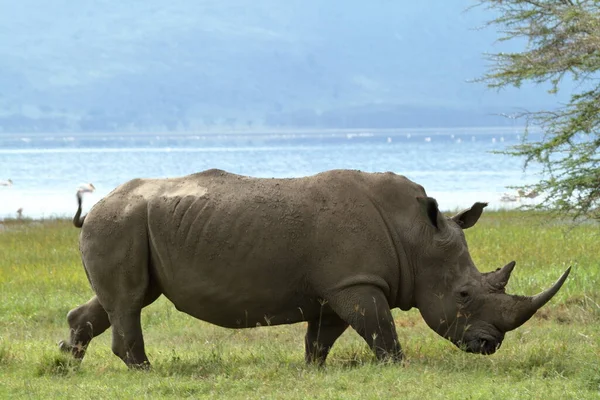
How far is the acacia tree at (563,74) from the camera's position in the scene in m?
14.0

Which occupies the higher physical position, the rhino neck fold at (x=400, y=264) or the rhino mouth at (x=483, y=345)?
the rhino neck fold at (x=400, y=264)

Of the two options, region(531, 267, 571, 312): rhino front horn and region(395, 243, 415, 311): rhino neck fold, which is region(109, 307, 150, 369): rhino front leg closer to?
region(395, 243, 415, 311): rhino neck fold

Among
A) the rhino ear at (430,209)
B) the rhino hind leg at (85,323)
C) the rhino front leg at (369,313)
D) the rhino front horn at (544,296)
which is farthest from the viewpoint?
the rhino hind leg at (85,323)

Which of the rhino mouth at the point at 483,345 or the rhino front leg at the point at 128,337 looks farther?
the rhino front leg at the point at 128,337

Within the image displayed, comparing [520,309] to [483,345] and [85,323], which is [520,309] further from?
[85,323]

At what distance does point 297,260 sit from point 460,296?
131 centimetres

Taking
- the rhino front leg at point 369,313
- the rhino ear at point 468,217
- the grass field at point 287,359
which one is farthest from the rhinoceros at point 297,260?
the grass field at point 287,359

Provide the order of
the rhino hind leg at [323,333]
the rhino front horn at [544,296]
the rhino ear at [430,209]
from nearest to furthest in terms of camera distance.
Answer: the rhino front horn at [544,296], the rhino ear at [430,209], the rhino hind leg at [323,333]

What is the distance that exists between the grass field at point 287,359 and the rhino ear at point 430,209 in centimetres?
109

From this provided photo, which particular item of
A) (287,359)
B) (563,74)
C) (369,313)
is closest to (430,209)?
(369,313)

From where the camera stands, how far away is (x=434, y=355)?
9656mm

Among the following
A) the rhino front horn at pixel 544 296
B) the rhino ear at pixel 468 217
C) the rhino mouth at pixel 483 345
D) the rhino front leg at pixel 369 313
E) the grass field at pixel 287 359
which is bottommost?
the grass field at pixel 287 359

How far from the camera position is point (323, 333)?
9.70 meters

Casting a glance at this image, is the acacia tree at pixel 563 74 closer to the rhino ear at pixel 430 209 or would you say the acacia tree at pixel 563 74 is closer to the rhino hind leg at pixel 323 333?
the rhino ear at pixel 430 209
